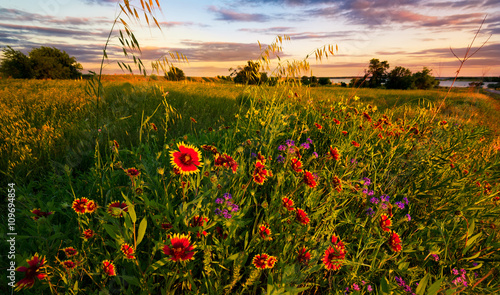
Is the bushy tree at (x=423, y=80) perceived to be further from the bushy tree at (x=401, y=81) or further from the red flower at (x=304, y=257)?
the red flower at (x=304, y=257)

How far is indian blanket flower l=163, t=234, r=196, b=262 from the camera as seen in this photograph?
2.92ft

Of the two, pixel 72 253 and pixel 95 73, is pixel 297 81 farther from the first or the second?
pixel 72 253

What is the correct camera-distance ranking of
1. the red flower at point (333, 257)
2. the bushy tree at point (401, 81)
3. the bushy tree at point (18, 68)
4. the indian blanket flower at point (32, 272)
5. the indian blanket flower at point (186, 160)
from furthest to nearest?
the bushy tree at point (401, 81)
the bushy tree at point (18, 68)
the red flower at point (333, 257)
the indian blanket flower at point (186, 160)
the indian blanket flower at point (32, 272)

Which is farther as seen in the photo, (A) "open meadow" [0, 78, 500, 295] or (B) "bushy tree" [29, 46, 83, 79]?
(B) "bushy tree" [29, 46, 83, 79]

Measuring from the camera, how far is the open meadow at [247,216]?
1.07 meters

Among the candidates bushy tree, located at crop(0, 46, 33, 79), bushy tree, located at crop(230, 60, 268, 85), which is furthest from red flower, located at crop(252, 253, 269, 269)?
bushy tree, located at crop(0, 46, 33, 79)

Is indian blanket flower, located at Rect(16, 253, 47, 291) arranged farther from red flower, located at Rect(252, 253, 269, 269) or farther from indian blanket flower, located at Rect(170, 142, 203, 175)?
red flower, located at Rect(252, 253, 269, 269)

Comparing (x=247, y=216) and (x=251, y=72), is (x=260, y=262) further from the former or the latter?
(x=251, y=72)

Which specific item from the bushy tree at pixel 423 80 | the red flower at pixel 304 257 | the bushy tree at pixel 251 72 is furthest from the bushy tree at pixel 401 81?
the red flower at pixel 304 257

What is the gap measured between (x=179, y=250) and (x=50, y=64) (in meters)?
33.9

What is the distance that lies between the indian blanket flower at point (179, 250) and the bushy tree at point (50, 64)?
27.2 meters

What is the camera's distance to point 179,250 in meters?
0.91

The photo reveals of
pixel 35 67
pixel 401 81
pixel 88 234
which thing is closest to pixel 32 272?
pixel 88 234

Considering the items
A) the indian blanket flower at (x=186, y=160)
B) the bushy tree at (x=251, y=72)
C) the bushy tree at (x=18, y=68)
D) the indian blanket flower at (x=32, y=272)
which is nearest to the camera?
the indian blanket flower at (x=32, y=272)
